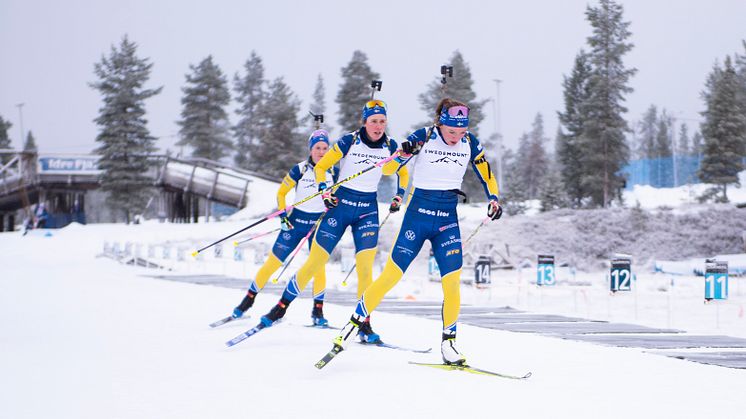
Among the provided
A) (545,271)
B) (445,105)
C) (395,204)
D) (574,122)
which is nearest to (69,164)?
(574,122)

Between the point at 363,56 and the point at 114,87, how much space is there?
15514 mm

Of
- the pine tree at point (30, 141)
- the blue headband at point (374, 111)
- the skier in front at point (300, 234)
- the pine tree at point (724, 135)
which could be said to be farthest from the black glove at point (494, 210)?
the pine tree at point (30, 141)

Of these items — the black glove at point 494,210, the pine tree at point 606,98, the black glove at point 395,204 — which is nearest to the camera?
the black glove at point 494,210

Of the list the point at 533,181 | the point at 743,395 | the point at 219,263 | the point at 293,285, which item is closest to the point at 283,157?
the point at 219,263

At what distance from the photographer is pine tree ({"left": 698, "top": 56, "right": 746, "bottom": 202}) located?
139 feet

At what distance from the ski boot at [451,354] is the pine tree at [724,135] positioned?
41.1m

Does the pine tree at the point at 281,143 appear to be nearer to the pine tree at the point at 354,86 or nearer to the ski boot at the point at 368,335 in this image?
the pine tree at the point at 354,86

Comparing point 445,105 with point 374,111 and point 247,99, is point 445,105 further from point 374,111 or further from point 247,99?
point 247,99

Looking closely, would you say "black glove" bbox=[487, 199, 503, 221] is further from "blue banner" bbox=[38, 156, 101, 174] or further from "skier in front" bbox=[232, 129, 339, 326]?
"blue banner" bbox=[38, 156, 101, 174]

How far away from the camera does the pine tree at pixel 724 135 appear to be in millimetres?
42469

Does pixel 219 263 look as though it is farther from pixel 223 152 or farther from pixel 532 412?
pixel 223 152

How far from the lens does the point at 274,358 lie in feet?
20.9

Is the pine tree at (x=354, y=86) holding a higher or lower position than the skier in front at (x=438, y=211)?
higher

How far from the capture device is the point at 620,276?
13281 mm
